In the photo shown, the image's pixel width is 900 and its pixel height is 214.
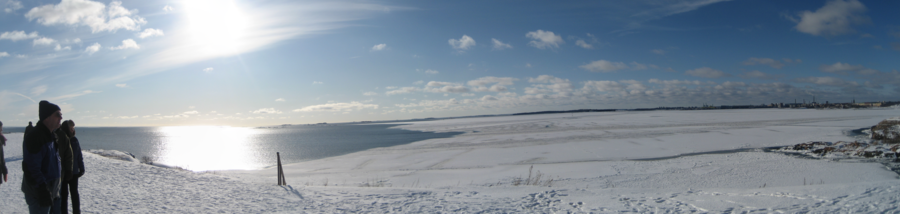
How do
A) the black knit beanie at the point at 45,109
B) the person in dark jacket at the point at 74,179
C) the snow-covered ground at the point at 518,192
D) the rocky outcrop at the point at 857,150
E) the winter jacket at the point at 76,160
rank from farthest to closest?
the rocky outcrop at the point at 857,150 < the snow-covered ground at the point at 518,192 < the winter jacket at the point at 76,160 < the person in dark jacket at the point at 74,179 < the black knit beanie at the point at 45,109

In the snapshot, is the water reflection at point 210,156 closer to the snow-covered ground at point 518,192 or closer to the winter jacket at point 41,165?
the snow-covered ground at point 518,192

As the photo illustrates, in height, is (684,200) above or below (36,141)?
below

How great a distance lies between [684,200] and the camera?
6250mm

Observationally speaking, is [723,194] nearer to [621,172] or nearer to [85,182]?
[621,172]

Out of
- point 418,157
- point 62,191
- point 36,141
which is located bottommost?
point 418,157

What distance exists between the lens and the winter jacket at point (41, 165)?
13.3 feet

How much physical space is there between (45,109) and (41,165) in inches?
23.1

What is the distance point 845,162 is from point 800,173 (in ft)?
10.9

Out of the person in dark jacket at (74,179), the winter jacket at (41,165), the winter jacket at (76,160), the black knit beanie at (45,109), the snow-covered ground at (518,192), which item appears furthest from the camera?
the snow-covered ground at (518,192)

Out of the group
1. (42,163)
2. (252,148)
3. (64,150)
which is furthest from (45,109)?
(252,148)

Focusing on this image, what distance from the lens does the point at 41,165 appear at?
166 inches

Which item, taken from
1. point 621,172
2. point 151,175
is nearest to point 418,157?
point 621,172

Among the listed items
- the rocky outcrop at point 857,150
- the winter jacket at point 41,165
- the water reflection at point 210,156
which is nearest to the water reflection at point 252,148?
the water reflection at point 210,156

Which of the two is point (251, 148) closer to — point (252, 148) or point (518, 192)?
point (252, 148)
